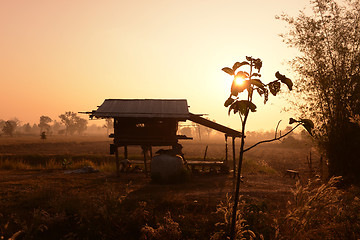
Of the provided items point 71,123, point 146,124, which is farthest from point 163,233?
point 71,123

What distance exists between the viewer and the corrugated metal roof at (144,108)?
15.0 meters

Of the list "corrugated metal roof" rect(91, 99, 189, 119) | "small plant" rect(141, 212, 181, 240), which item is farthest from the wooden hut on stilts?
"small plant" rect(141, 212, 181, 240)

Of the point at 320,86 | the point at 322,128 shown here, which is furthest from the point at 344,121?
the point at 320,86

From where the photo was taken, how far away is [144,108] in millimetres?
15742

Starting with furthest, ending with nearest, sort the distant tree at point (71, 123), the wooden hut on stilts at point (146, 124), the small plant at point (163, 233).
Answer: the distant tree at point (71, 123), the wooden hut on stilts at point (146, 124), the small plant at point (163, 233)

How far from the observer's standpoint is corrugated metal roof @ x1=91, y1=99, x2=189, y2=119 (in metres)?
15.0

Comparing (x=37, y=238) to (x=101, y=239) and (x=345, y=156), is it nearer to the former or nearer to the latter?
(x=101, y=239)

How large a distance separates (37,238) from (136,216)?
2266 mm

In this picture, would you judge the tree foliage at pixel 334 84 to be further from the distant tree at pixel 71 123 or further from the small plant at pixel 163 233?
the distant tree at pixel 71 123

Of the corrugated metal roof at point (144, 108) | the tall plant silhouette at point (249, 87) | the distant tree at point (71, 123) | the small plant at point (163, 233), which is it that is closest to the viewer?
the tall plant silhouette at point (249, 87)

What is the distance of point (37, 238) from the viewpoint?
20.1ft

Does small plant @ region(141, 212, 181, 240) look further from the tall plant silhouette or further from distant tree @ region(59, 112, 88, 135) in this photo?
distant tree @ region(59, 112, 88, 135)

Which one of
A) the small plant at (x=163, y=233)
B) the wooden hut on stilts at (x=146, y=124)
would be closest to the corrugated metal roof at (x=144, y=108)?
the wooden hut on stilts at (x=146, y=124)

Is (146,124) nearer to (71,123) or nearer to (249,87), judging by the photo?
(249,87)
